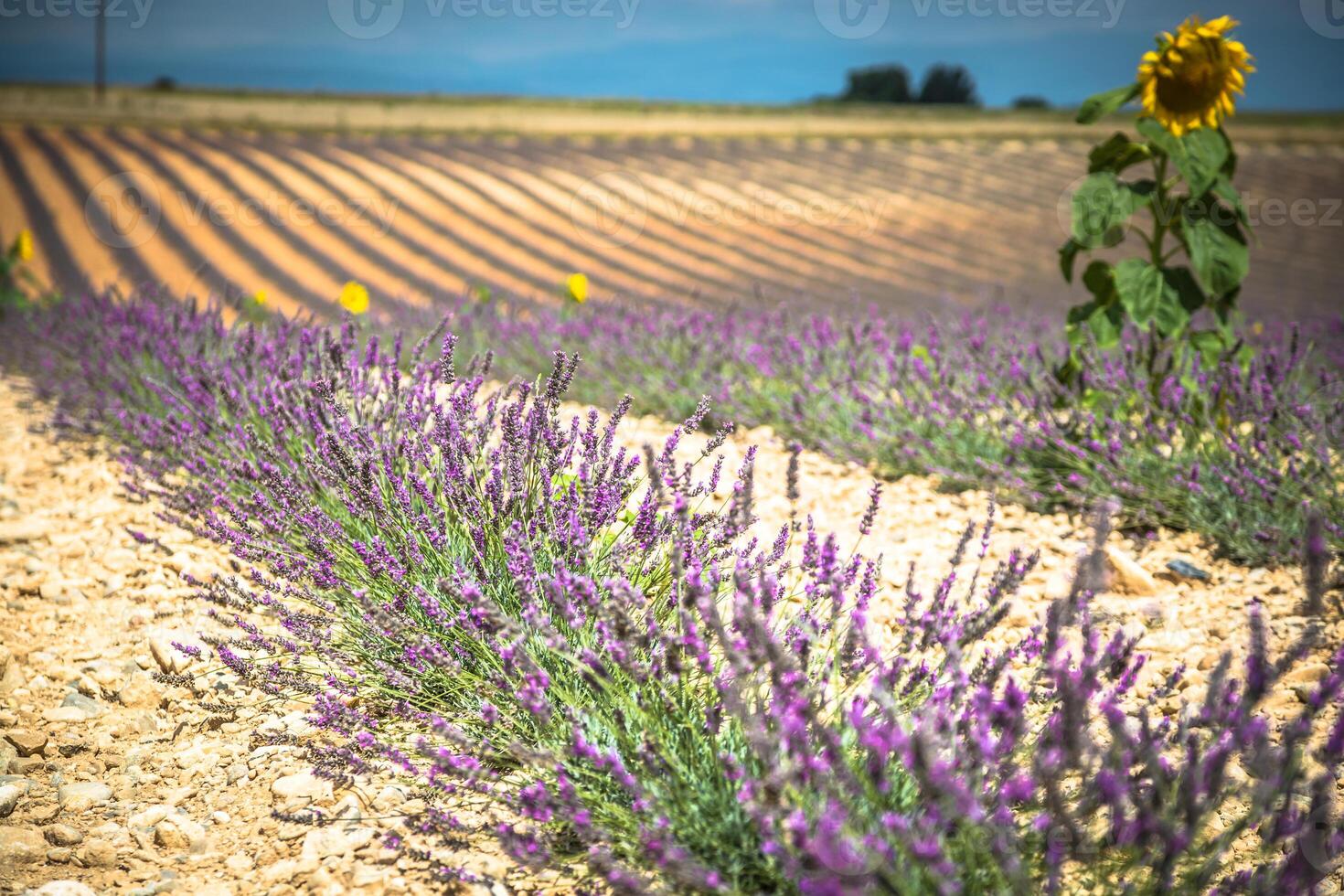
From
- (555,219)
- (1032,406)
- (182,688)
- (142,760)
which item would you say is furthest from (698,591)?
(555,219)

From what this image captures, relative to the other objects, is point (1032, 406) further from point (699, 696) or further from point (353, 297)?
point (353, 297)

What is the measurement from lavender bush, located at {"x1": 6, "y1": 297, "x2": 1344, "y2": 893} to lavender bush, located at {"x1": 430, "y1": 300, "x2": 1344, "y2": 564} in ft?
2.59

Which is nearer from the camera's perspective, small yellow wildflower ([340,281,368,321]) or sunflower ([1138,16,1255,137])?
sunflower ([1138,16,1255,137])

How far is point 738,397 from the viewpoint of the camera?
12.1 ft

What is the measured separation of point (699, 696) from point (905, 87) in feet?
113

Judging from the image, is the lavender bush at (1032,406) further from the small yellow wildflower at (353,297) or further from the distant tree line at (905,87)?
the distant tree line at (905,87)

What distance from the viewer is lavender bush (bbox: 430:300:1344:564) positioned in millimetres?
2537

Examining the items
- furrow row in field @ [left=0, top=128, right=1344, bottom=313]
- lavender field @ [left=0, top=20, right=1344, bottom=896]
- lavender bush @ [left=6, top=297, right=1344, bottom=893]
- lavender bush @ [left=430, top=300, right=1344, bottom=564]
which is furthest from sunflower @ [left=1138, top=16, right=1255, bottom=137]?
furrow row in field @ [left=0, top=128, right=1344, bottom=313]

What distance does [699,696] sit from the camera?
1464 millimetres

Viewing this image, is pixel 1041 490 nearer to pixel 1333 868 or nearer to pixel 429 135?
pixel 1333 868

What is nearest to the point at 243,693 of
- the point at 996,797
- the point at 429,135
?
the point at 996,797

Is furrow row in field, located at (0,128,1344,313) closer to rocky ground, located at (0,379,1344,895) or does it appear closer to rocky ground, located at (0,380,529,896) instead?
rocky ground, located at (0,379,1344,895)

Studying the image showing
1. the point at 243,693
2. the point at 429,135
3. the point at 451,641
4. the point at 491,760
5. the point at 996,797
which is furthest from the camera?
the point at 429,135

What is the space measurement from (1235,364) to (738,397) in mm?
1730
